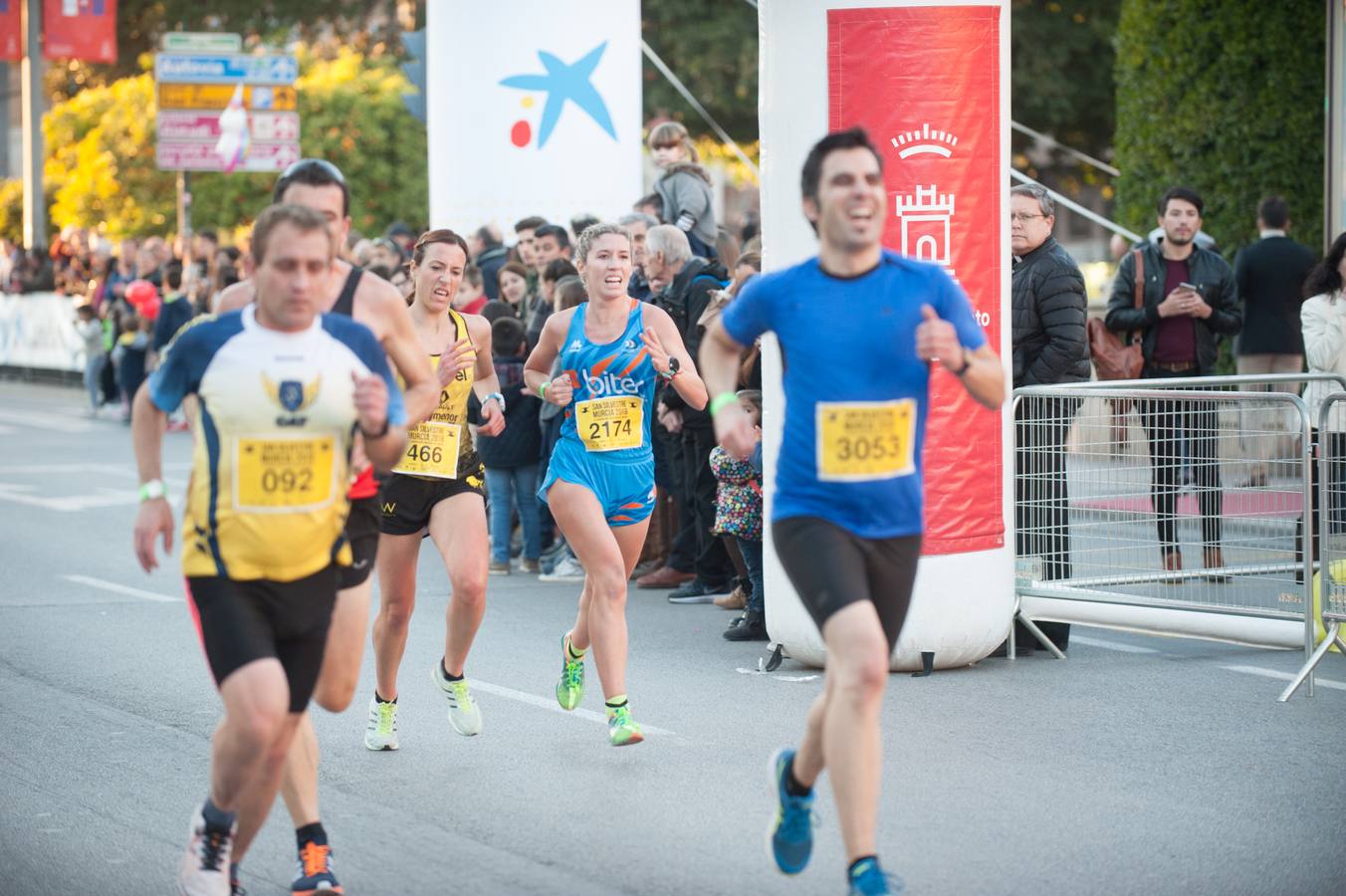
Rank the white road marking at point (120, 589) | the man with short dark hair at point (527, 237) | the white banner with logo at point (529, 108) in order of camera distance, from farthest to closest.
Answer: the white banner with logo at point (529, 108) < the man with short dark hair at point (527, 237) < the white road marking at point (120, 589)

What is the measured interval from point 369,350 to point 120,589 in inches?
287

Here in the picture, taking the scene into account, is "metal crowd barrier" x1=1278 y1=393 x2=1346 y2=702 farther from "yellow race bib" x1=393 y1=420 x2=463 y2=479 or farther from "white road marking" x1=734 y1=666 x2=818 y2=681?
"yellow race bib" x1=393 y1=420 x2=463 y2=479

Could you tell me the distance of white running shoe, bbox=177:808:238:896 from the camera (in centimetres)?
523

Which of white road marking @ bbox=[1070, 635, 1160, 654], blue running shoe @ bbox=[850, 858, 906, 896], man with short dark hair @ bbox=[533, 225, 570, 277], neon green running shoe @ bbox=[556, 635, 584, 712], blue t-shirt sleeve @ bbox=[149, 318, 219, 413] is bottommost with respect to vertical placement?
white road marking @ bbox=[1070, 635, 1160, 654]

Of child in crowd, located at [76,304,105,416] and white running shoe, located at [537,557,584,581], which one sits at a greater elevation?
child in crowd, located at [76,304,105,416]

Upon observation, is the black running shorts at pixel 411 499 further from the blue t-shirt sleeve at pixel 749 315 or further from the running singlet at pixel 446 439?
the blue t-shirt sleeve at pixel 749 315

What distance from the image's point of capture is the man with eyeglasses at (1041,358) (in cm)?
941

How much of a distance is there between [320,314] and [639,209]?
9.16 metres

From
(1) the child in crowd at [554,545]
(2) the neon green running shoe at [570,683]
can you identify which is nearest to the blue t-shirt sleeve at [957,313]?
(2) the neon green running shoe at [570,683]

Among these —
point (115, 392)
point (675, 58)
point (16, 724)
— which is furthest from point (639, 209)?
point (675, 58)

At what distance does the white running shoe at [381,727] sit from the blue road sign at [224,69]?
25606mm

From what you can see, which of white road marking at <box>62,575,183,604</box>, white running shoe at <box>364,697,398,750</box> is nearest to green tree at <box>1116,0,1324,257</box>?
white road marking at <box>62,575,183,604</box>

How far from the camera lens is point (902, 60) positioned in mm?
8766

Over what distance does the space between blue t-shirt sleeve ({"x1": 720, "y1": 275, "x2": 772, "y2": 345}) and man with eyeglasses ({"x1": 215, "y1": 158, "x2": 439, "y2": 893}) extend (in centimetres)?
91
